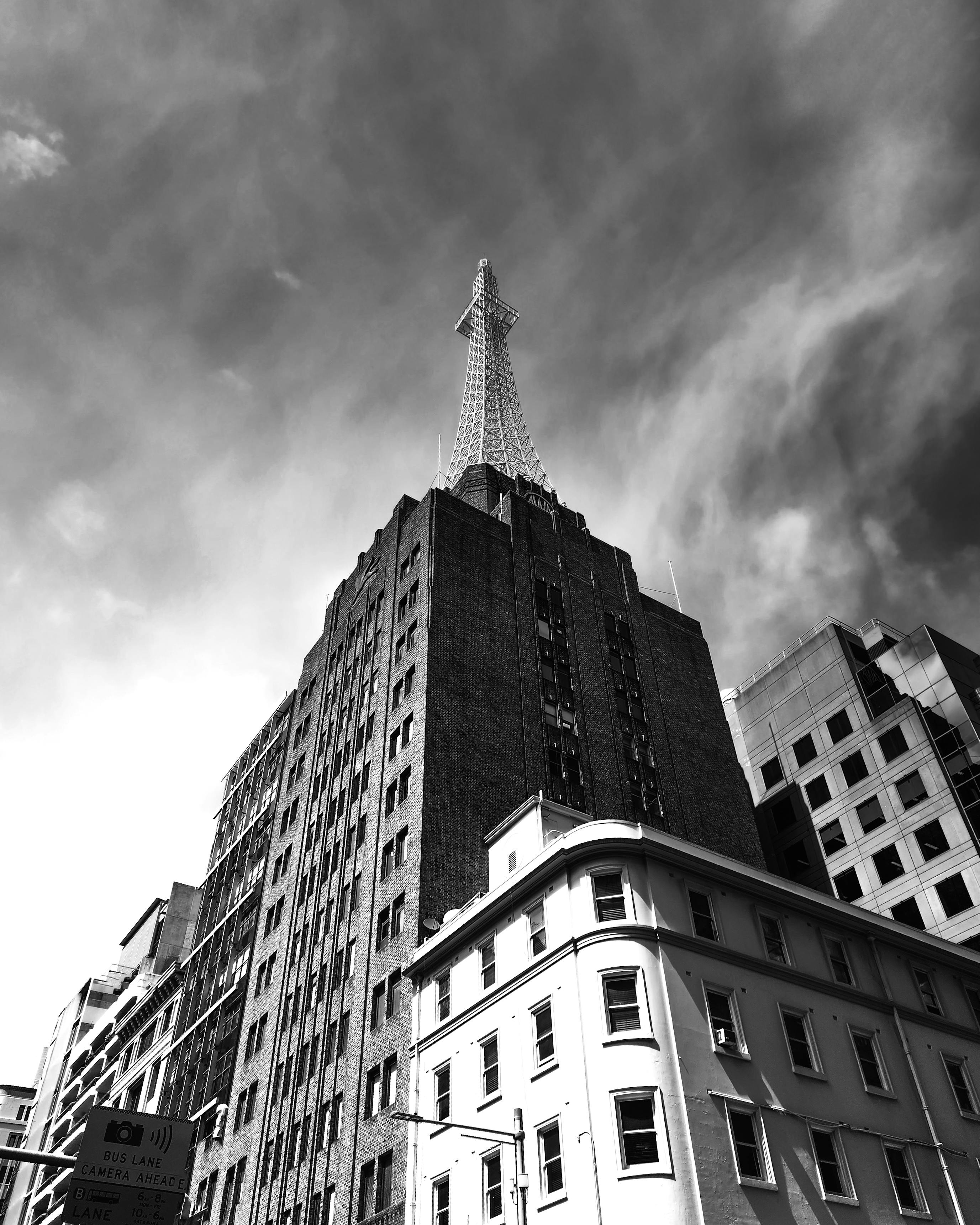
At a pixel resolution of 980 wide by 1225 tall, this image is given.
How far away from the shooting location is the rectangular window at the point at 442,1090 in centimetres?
4088

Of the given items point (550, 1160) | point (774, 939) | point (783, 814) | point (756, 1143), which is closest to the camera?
point (756, 1143)

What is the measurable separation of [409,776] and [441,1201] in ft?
77.8

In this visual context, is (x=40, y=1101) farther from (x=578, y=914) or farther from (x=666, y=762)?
(x=578, y=914)

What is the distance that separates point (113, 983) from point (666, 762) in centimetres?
7643

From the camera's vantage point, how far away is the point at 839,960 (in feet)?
139

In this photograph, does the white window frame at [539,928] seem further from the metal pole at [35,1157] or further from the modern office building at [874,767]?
the modern office building at [874,767]

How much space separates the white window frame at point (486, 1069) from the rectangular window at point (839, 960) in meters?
13.6

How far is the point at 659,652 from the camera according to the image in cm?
7794

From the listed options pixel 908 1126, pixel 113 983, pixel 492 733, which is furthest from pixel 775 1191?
pixel 113 983

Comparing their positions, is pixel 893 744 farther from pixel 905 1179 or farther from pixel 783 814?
pixel 905 1179

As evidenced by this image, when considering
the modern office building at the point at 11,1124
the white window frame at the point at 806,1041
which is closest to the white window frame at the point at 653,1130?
the white window frame at the point at 806,1041

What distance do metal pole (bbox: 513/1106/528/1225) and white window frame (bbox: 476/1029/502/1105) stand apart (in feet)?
6.07

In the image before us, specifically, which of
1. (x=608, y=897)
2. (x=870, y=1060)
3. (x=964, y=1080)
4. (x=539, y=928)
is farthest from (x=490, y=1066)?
(x=964, y=1080)

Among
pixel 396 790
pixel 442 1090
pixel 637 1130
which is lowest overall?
pixel 637 1130
